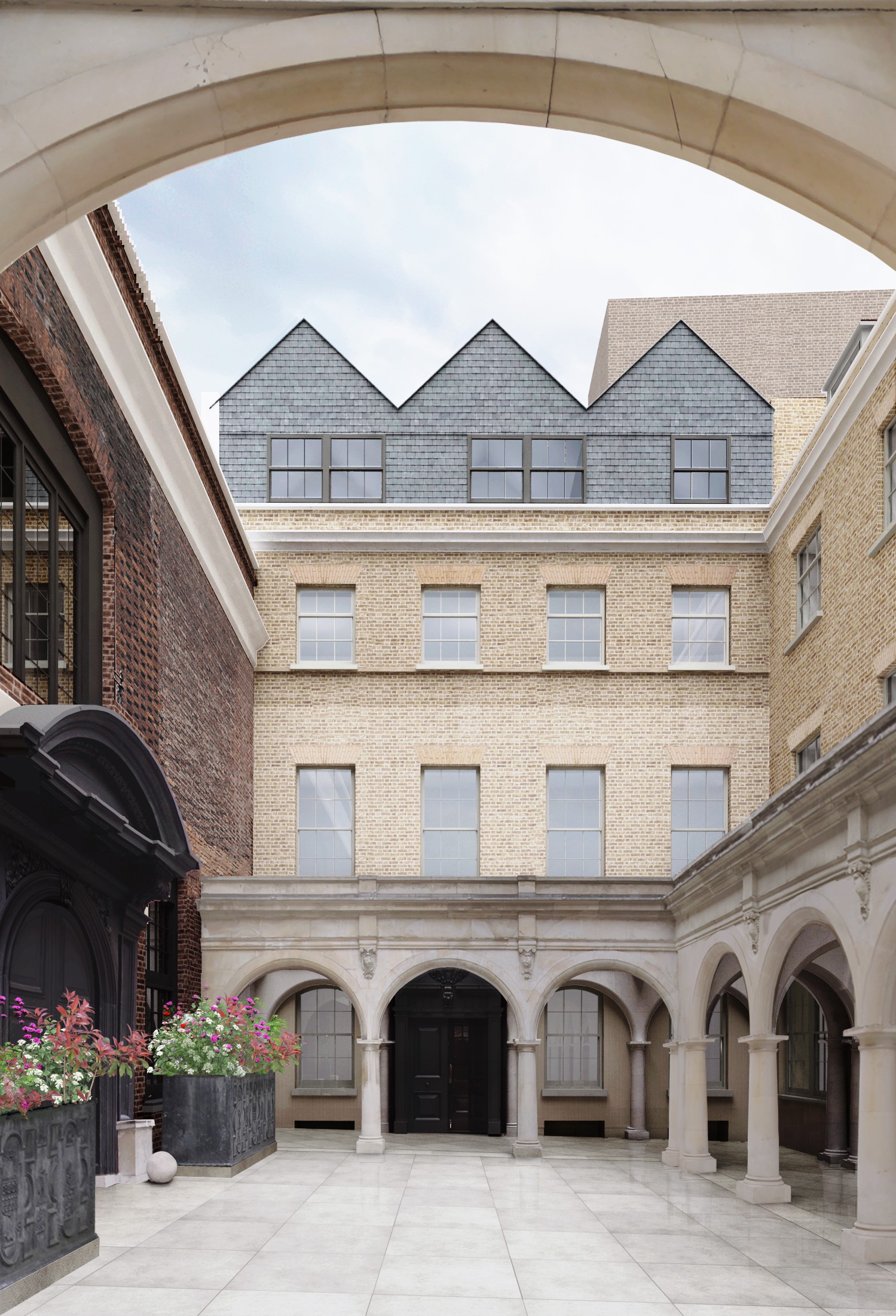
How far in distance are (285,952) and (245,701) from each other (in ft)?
17.6

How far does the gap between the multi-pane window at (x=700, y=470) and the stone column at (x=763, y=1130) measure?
1321cm

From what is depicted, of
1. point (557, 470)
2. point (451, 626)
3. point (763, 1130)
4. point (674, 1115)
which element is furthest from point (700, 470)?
point (763, 1130)

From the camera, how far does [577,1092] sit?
25.4 metres

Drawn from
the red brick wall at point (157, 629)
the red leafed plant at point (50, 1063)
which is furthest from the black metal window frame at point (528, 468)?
the red leafed plant at point (50, 1063)

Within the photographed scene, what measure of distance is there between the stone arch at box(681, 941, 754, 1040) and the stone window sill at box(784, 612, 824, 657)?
222 inches

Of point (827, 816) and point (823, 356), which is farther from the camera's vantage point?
point (823, 356)

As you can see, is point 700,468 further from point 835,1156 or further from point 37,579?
point 37,579

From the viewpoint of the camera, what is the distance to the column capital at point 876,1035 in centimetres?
1166

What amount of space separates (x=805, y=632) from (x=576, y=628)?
5135 millimetres

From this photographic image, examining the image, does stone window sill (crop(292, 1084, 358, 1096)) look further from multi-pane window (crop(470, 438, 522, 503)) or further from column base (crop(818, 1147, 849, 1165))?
multi-pane window (crop(470, 438, 522, 503))

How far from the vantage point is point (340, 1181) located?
1648 centimetres

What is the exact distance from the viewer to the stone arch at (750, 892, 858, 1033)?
46.2ft

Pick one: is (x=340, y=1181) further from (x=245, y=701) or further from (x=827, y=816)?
(x=245, y=701)

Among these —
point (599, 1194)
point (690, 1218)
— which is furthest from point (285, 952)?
point (690, 1218)
